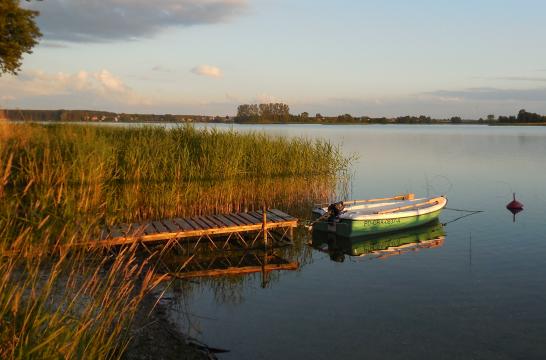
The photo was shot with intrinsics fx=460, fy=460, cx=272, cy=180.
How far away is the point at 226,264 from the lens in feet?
37.3

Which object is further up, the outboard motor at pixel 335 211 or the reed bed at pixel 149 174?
the reed bed at pixel 149 174

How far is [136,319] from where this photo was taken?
704 cm

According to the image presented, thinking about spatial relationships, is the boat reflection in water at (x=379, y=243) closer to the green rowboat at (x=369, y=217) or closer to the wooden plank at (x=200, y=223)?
the green rowboat at (x=369, y=217)

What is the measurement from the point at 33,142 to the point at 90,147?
5.16 feet

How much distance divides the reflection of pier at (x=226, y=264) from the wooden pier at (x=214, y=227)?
41 centimetres

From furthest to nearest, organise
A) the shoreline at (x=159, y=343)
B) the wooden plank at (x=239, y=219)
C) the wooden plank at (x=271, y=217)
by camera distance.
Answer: the wooden plank at (x=271, y=217), the wooden plank at (x=239, y=219), the shoreline at (x=159, y=343)

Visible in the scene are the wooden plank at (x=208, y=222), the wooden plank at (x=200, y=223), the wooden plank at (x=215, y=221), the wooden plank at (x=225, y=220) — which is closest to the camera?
the wooden plank at (x=200, y=223)

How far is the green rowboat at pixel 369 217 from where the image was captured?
1415 cm

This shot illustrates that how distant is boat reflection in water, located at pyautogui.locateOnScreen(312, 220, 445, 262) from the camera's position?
43.3 feet

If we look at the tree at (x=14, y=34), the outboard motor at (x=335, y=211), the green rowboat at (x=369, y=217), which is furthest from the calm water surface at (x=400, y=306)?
the tree at (x=14, y=34)

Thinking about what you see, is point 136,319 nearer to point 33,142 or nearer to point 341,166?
point 33,142

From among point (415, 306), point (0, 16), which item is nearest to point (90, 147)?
point (415, 306)

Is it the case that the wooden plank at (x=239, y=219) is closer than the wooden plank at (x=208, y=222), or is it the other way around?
the wooden plank at (x=208, y=222)

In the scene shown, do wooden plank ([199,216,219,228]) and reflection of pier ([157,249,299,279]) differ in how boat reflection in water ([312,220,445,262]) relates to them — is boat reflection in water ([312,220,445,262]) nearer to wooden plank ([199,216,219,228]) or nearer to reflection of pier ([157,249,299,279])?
reflection of pier ([157,249,299,279])
